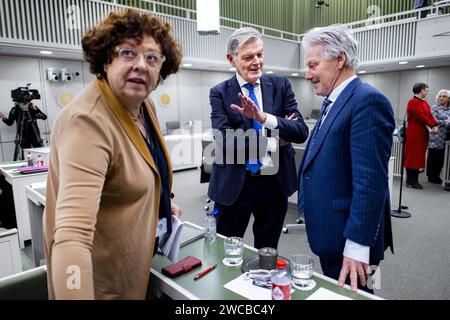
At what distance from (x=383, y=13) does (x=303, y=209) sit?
35.3 ft

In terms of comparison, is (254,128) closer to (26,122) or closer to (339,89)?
(339,89)

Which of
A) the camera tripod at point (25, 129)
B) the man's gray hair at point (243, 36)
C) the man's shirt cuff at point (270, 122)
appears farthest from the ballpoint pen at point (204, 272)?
the camera tripod at point (25, 129)

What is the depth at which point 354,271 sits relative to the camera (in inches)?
45.6

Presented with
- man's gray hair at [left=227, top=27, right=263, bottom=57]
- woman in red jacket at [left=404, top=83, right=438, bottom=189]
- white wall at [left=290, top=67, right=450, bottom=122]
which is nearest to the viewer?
man's gray hair at [left=227, top=27, right=263, bottom=57]

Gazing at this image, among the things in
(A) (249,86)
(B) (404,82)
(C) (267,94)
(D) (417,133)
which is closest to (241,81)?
(A) (249,86)

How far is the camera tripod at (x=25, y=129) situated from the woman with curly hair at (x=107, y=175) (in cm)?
549

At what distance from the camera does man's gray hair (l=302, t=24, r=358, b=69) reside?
125cm

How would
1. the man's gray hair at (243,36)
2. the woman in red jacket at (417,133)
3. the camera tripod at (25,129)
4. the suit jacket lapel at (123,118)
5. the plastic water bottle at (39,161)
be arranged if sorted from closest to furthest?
the suit jacket lapel at (123,118), the man's gray hair at (243,36), the plastic water bottle at (39,161), the woman in red jacket at (417,133), the camera tripod at (25,129)

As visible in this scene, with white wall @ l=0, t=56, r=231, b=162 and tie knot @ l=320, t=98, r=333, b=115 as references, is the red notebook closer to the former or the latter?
white wall @ l=0, t=56, r=231, b=162

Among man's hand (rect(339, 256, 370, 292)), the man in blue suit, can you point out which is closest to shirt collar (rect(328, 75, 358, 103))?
the man in blue suit

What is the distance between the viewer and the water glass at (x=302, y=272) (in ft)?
3.83

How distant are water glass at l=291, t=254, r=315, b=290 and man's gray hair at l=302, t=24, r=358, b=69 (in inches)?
31.3

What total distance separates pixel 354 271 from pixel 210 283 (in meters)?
0.53

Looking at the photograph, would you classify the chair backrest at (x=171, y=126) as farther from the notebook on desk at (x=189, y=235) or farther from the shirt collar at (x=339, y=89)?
the shirt collar at (x=339, y=89)
